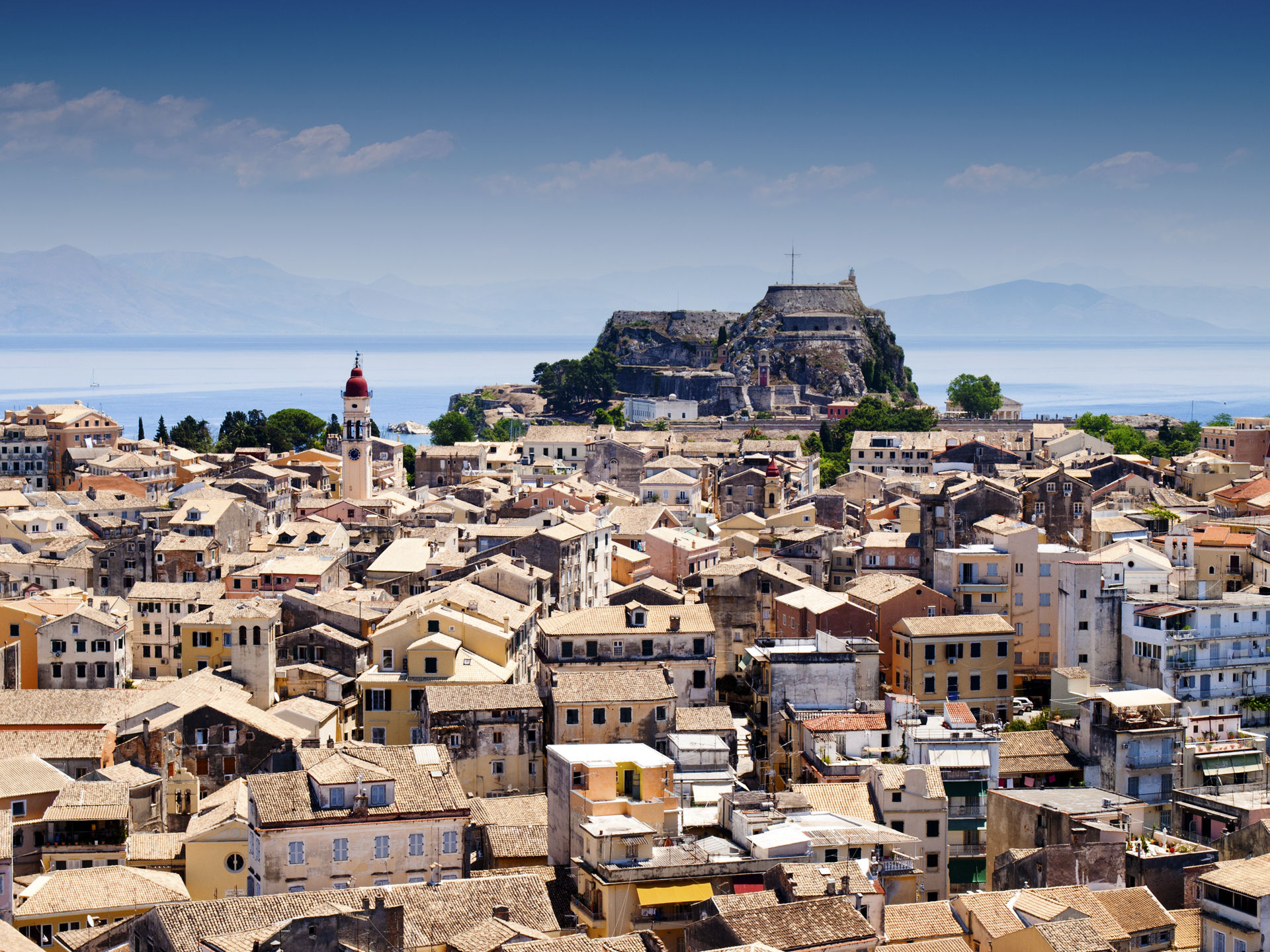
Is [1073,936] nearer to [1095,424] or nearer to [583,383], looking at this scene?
[1095,424]

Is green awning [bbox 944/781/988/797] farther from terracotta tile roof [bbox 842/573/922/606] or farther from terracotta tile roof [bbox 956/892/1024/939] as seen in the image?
terracotta tile roof [bbox 842/573/922/606]

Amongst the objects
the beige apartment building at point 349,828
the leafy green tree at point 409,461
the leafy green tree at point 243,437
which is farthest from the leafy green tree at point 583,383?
the beige apartment building at point 349,828

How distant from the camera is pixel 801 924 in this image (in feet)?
82.7

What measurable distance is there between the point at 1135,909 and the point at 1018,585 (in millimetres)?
19732

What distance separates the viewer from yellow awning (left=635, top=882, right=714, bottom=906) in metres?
27.0

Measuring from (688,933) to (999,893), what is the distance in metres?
6.23

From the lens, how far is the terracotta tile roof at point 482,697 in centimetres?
3759

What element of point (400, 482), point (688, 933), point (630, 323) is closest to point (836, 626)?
point (688, 933)

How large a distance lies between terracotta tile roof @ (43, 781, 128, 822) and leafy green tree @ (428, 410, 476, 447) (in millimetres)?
69172

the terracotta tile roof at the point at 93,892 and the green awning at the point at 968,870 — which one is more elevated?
the terracotta tile roof at the point at 93,892

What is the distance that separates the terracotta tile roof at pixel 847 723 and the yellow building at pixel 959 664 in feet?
16.5

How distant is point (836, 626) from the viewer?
45438 mm

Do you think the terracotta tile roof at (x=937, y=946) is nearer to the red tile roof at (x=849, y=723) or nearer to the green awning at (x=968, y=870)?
the green awning at (x=968, y=870)

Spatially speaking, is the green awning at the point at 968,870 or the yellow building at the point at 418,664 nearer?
the green awning at the point at 968,870
